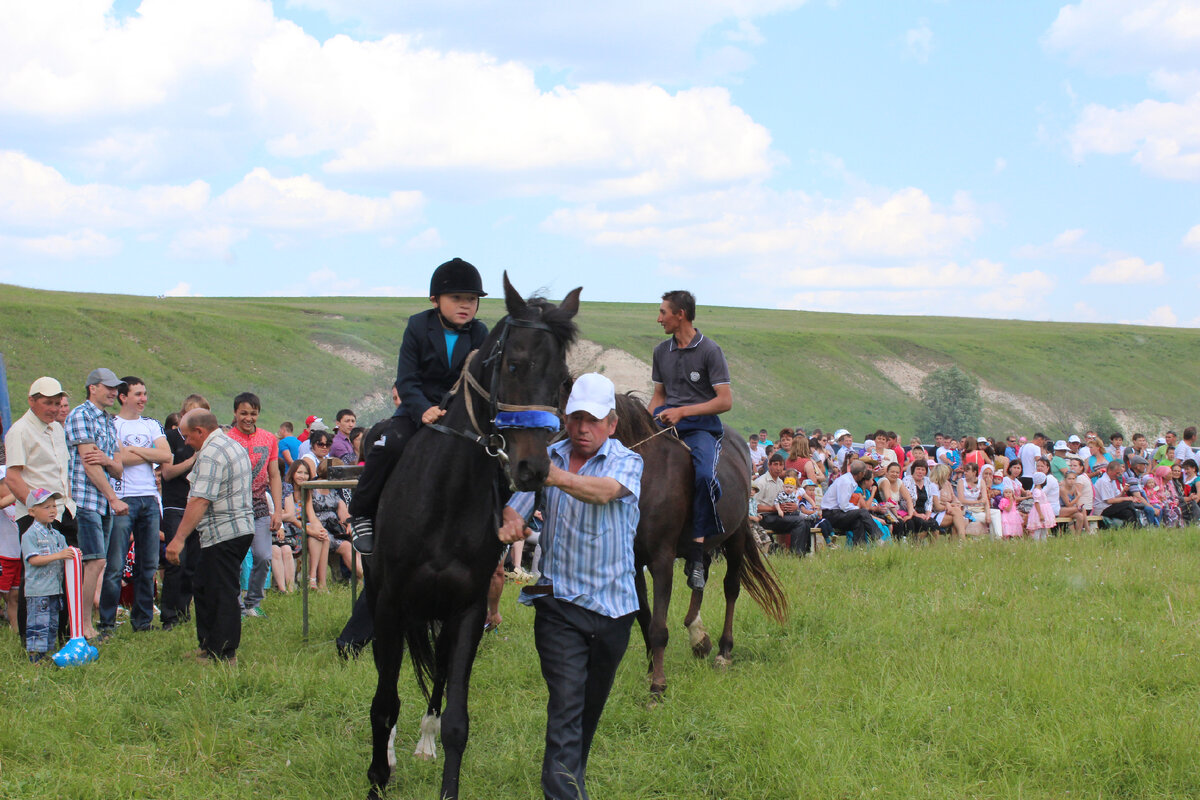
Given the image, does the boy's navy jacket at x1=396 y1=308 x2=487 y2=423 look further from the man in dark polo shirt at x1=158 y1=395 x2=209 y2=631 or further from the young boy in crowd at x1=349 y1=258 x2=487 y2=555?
the man in dark polo shirt at x1=158 y1=395 x2=209 y2=631

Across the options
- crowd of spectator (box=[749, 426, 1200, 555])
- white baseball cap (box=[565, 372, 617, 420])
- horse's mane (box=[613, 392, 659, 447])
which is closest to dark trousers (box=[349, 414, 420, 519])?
white baseball cap (box=[565, 372, 617, 420])

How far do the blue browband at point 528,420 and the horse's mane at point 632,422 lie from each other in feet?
10.1

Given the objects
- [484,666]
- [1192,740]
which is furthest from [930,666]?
[484,666]

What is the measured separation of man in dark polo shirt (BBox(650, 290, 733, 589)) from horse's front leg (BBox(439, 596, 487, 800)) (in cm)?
302

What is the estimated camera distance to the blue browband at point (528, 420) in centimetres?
431

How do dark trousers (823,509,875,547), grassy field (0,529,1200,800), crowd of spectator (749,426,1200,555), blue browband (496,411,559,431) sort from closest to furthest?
blue browband (496,411,559,431) → grassy field (0,529,1200,800) → dark trousers (823,509,875,547) → crowd of spectator (749,426,1200,555)

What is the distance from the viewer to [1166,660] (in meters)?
6.70

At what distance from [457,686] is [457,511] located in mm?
865

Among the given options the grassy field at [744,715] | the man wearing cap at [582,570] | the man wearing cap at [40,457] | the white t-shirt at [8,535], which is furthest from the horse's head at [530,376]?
the white t-shirt at [8,535]

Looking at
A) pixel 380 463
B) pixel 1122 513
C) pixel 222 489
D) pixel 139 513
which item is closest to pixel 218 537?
pixel 222 489

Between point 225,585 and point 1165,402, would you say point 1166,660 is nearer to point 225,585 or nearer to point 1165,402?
point 225,585

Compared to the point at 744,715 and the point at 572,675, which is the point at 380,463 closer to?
the point at 572,675

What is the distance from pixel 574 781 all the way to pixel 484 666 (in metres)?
3.49

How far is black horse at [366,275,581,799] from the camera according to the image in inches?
181
